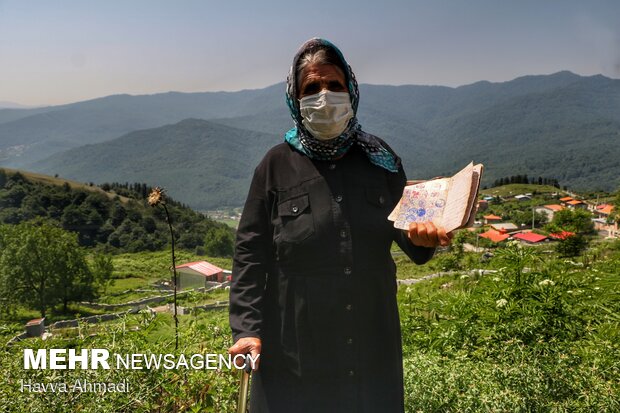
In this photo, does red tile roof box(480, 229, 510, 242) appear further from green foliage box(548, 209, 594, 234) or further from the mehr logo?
A: the mehr logo

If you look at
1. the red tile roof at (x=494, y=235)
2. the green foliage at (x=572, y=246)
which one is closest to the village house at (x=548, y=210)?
the red tile roof at (x=494, y=235)

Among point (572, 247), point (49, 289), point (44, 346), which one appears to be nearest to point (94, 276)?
point (49, 289)

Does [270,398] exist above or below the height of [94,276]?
above

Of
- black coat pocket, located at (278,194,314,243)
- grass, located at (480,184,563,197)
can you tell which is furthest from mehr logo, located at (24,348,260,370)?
grass, located at (480,184,563,197)

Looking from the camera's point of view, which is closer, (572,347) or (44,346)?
(44,346)

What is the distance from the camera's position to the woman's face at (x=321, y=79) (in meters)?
1.91

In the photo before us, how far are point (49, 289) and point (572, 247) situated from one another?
44.7 meters

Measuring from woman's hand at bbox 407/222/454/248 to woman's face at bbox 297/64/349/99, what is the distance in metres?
0.69

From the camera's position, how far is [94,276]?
47156mm

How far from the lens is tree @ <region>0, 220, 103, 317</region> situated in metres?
40.3

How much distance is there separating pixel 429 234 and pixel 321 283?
52 centimetres

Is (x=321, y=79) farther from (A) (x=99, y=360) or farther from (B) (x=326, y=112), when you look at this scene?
(A) (x=99, y=360)

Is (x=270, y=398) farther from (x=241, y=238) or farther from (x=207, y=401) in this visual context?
(x=207, y=401)

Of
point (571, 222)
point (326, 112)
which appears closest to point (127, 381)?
point (326, 112)
